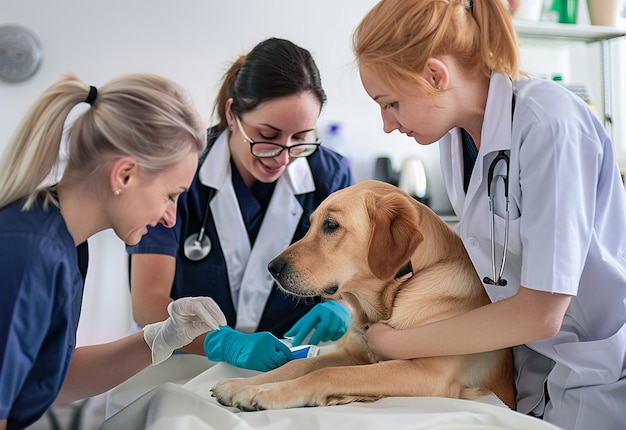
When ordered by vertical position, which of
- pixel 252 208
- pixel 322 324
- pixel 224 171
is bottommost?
pixel 322 324

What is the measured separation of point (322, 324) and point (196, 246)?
0.39 meters

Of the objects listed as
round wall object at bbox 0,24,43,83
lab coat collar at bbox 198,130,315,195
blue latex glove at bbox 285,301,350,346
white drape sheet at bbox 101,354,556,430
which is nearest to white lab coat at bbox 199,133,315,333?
lab coat collar at bbox 198,130,315,195

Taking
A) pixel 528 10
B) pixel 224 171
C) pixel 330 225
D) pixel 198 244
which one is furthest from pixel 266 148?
pixel 528 10

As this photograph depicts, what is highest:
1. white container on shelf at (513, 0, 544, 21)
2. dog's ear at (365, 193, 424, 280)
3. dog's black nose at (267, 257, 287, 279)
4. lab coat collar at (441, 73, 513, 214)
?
white container on shelf at (513, 0, 544, 21)

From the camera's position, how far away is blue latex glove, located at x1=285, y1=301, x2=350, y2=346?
5.21 ft

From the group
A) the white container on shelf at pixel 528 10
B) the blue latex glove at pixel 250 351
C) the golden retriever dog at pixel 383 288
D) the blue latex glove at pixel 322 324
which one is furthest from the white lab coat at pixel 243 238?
the white container on shelf at pixel 528 10

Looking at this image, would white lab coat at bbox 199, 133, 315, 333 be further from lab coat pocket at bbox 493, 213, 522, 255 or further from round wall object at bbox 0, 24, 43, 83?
round wall object at bbox 0, 24, 43, 83

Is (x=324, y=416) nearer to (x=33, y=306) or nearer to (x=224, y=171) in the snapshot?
(x=33, y=306)

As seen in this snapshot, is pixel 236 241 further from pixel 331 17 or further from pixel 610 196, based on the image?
pixel 331 17

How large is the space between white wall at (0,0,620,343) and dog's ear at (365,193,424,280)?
3.67ft

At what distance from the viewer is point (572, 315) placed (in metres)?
1.10

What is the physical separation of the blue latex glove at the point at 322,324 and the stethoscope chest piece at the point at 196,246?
31 centimetres

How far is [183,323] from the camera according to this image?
119 cm

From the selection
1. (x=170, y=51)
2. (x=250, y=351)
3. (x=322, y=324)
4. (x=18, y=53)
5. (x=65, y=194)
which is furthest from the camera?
(x=170, y=51)
